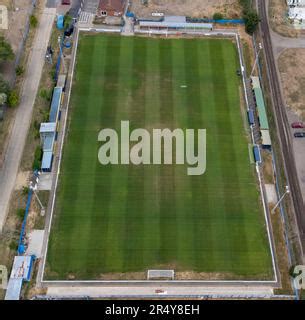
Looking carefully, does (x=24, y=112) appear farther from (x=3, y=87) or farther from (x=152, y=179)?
(x=152, y=179)

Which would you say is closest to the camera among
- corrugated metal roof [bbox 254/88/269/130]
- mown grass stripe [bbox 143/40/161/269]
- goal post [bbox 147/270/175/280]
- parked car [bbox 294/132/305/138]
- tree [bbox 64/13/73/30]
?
goal post [bbox 147/270/175/280]

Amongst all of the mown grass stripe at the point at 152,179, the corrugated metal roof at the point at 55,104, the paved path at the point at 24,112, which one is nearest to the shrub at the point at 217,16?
the mown grass stripe at the point at 152,179

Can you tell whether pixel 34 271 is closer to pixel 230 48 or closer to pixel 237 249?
pixel 237 249

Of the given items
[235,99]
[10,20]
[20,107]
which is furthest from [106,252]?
[10,20]

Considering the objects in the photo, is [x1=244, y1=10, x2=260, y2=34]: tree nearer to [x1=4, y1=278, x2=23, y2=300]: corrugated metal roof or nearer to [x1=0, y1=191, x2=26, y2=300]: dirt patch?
[x1=0, y1=191, x2=26, y2=300]: dirt patch

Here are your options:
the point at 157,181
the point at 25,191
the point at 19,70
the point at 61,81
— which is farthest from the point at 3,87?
Result: the point at 157,181

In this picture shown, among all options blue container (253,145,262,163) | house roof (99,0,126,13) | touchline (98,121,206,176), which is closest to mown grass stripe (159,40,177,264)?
touchline (98,121,206,176)
